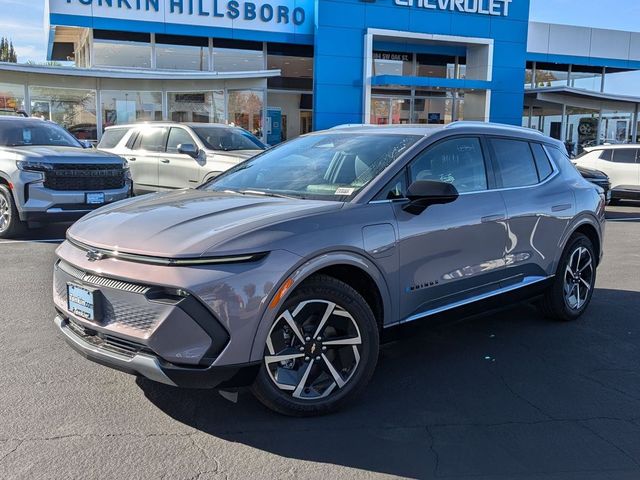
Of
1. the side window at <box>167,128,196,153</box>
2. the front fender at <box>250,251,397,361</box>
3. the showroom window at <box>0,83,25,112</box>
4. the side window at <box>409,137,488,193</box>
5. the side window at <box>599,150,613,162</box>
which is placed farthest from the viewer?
the showroom window at <box>0,83,25,112</box>

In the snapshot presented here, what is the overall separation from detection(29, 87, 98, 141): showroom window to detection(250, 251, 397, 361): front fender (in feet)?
64.2

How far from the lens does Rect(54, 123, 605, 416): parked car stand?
3.11 metres

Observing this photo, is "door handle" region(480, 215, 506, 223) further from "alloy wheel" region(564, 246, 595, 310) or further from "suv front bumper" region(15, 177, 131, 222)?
"suv front bumper" region(15, 177, 131, 222)

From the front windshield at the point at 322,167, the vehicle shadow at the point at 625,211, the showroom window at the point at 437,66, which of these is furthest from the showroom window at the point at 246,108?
the front windshield at the point at 322,167

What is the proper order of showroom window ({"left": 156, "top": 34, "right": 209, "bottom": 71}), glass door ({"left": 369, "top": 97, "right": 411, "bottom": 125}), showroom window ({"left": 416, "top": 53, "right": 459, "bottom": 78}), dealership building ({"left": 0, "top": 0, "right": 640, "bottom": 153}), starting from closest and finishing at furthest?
dealership building ({"left": 0, "top": 0, "right": 640, "bottom": 153}) < showroom window ({"left": 156, "top": 34, "right": 209, "bottom": 71}) < glass door ({"left": 369, "top": 97, "right": 411, "bottom": 125}) < showroom window ({"left": 416, "top": 53, "right": 459, "bottom": 78})

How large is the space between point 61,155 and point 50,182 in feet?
1.45

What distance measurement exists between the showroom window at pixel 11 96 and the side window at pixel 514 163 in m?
19.1

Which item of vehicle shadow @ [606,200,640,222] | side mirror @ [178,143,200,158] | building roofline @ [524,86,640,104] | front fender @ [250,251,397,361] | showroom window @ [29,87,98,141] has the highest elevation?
building roofline @ [524,86,640,104]

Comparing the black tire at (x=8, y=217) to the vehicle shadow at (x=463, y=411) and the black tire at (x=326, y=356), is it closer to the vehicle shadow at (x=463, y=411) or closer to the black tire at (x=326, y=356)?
the vehicle shadow at (x=463, y=411)

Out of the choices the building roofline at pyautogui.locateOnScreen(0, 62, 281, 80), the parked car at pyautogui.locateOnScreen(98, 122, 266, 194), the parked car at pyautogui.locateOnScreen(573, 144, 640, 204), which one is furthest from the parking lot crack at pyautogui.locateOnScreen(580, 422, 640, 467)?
the building roofline at pyautogui.locateOnScreen(0, 62, 281, 80)

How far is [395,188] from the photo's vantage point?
4055 mm

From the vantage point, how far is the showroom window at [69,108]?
2050 cm

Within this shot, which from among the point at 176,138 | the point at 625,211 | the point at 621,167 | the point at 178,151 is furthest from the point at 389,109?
the point at 178,151

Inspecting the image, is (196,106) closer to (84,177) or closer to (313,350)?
(84,177)
